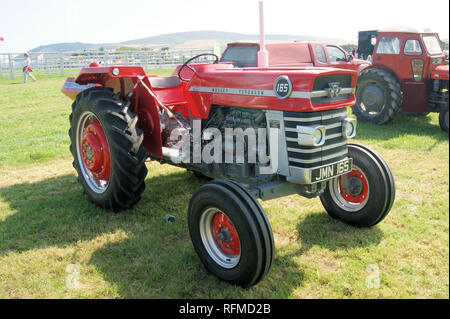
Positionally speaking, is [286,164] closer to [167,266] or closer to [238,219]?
[238,219]

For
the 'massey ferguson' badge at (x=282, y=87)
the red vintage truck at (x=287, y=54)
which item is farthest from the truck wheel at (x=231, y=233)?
the red vintage truck at (x=287, y=54)

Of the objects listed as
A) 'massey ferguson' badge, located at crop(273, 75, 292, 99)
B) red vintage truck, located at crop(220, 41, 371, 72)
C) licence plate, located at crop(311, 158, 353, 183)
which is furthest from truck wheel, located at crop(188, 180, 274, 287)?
red vintage truck, located at crop(220, 41, 371, 72)

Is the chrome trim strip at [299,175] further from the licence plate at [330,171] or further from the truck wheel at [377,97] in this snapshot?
the truck wheel at [377,97]

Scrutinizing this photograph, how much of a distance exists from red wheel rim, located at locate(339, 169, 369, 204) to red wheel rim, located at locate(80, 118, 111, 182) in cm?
235

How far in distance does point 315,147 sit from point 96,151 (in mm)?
2289

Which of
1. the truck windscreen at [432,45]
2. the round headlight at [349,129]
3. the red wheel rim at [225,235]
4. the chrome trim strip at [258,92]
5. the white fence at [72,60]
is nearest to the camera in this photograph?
the chrome trim strip at [258,92]

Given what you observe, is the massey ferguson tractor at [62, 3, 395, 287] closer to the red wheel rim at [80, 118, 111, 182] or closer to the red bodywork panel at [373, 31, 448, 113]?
the red wheel rim at [80, 118, 111, 182]

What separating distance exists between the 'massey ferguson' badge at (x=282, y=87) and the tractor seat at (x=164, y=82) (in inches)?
73.2

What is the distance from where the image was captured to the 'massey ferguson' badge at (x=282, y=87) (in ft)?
9.16

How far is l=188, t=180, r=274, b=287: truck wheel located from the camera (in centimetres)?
259

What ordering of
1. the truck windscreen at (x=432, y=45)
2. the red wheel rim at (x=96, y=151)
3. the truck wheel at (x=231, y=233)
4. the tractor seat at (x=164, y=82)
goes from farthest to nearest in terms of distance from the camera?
the truck windscreen at (x=432, y=45) < the tractor seat at (x=164, y=82) < the red wheel rim at (x=96, y=151) < the truck wheel at (x=231, y=233)

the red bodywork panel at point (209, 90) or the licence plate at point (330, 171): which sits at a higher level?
the red bodywork panel at point (209, 90)

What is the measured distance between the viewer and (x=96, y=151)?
4.05 meters
